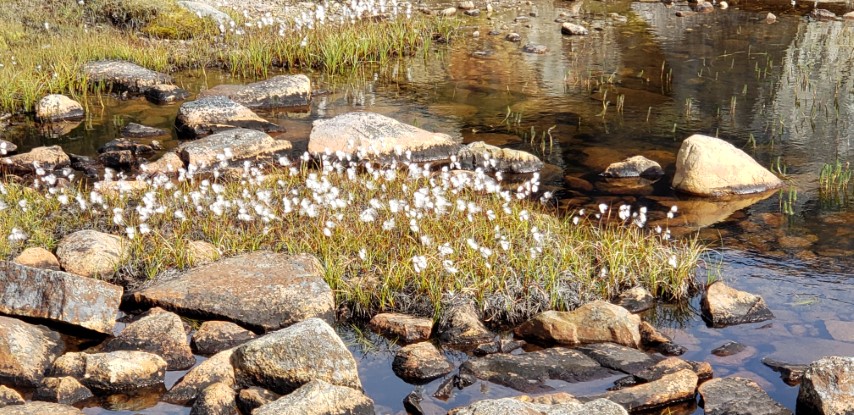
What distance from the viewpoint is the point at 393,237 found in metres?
8.80

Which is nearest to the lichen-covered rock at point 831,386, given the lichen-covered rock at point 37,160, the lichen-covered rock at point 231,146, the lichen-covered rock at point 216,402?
the lichen-covered rock at point 216,402

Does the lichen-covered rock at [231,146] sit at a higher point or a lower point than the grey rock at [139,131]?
higher

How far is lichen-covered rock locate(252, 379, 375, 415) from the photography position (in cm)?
572

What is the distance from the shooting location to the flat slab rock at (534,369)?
6.70 meters

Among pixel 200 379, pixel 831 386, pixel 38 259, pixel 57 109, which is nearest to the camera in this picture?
pixel 831 386

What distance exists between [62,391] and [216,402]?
1.17 metres

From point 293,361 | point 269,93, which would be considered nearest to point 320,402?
point 293,361

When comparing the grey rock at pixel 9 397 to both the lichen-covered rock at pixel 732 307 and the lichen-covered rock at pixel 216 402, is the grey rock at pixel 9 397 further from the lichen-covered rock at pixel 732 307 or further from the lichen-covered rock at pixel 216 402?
the lichen-covered rock at pixel 732 307

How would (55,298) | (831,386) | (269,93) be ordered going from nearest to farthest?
1. (831,386)
2. (55,298)
3. (269,93)

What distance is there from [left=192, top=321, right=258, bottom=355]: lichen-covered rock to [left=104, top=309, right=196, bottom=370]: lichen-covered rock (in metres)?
0.12

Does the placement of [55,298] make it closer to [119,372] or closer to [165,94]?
[119,372]

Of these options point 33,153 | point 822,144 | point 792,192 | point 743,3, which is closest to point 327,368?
point 792,192

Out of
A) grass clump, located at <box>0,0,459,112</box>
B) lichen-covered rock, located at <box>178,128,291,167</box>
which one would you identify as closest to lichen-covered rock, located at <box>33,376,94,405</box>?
lichen-covered rock, located at <box>178,128,291,167</box>

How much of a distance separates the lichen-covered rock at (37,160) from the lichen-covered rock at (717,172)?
8180mm
